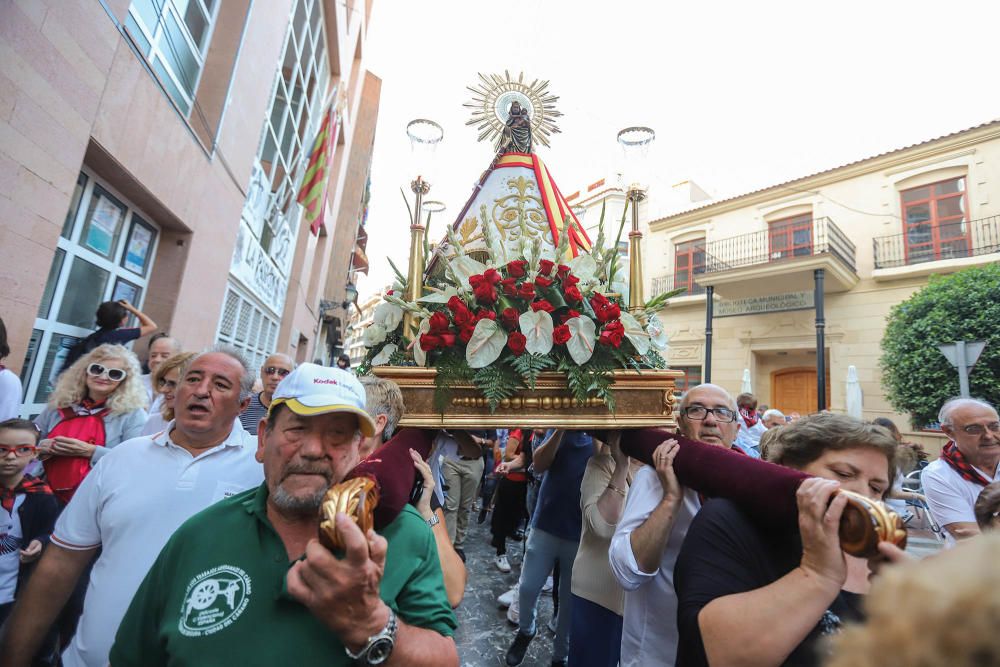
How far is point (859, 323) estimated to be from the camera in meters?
13.0

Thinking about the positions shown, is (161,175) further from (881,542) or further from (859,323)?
(859,323)

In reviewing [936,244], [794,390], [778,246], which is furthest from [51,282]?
[936,244]

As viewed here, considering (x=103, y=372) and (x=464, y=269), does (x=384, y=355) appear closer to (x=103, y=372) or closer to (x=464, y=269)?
(x=464, y=269)

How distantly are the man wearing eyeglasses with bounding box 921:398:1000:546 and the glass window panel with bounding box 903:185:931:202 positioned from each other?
46.0ft

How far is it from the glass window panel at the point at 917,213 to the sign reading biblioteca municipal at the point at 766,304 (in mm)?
3267

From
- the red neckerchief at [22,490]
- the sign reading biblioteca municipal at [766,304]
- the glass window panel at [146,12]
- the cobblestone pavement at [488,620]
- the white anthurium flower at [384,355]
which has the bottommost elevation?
the cobblestone pavement at [488,620]

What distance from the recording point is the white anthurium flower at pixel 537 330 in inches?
63.5

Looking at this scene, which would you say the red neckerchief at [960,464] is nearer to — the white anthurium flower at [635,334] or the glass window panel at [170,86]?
the white anthurium flower at [635,334]

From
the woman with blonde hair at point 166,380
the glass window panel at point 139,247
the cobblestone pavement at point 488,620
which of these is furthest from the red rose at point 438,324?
the glass window panel at point 139,247

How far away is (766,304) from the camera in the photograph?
47.6ft

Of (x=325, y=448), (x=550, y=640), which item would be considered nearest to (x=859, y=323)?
(x=550, y=640)

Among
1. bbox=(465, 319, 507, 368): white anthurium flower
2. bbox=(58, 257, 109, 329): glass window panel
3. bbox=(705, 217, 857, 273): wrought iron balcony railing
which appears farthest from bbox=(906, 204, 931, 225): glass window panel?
bbox=(58, 257, 109, 329): glass window panel

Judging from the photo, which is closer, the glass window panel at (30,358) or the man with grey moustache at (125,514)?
the man with grey moustache at (125,514)

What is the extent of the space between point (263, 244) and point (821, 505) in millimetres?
9697
